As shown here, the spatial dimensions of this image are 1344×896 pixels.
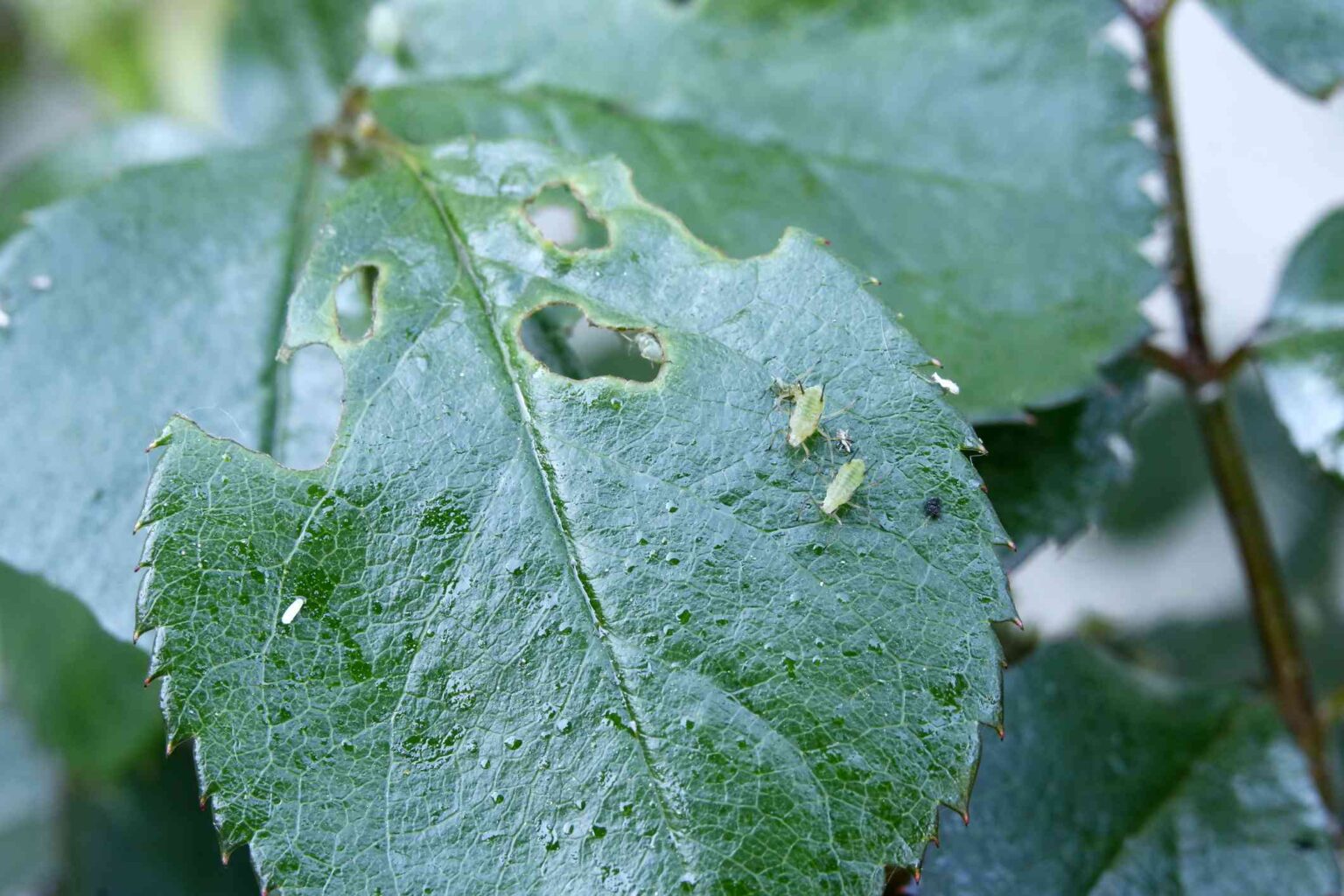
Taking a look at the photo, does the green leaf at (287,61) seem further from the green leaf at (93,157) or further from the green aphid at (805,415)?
the green aphid at (805,415)

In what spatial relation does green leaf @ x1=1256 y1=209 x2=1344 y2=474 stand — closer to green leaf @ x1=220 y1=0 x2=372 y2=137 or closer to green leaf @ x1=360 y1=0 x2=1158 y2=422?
green leaf @ x1=360 y1=0 x2=1158 y2=422

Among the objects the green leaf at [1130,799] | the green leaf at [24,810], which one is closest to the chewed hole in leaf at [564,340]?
the green leaf at [1130,799]

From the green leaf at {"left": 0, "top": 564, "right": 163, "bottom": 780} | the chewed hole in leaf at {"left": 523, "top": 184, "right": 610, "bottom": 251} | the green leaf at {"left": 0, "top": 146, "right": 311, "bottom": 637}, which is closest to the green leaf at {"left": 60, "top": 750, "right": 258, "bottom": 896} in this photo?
the green leaf at {"left": 0, "top": 564, "right": 163, "bottom": 780}

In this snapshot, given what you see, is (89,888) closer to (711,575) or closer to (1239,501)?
(711,575)

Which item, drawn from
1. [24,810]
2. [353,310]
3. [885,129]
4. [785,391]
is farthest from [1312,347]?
[24,810]

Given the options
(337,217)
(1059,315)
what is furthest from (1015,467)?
(337,217)

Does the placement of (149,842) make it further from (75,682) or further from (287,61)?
(287,61)

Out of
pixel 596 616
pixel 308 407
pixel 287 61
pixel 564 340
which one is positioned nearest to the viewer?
pixel 596 616
